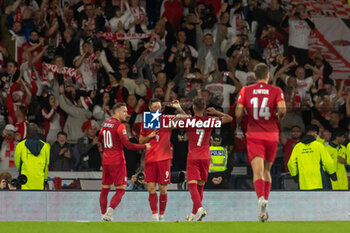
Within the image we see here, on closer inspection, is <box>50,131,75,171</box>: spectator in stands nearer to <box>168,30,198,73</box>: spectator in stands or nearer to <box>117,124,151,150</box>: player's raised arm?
<box>117,124,151,150</box>: player's raised arm

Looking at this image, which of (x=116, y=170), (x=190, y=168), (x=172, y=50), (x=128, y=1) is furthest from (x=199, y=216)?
(x=128, y=1)

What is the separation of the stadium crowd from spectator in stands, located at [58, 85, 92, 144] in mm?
20

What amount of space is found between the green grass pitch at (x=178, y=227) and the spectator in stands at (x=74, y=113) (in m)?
4.36

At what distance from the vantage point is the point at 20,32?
16547 millimetres

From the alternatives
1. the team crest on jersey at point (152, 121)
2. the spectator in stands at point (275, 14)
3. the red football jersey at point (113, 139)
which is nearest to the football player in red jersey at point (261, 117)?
the red football jersey at point (113, 139)

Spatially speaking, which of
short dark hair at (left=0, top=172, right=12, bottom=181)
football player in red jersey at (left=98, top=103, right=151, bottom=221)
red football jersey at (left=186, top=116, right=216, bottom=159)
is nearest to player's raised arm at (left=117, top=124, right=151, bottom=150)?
football player in red jersey at (left=98, top=103, right=151, bottom=221)

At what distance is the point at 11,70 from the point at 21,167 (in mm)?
3777

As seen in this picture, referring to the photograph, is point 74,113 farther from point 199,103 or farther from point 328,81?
point 328,81

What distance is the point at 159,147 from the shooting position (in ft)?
36.1

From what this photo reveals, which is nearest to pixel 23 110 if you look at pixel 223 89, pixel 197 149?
pixel 223 89

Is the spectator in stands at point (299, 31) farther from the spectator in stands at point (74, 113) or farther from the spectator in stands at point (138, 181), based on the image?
the spectator in stands at point (138, 181)

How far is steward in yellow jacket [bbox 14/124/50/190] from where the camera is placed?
12289 millimetres

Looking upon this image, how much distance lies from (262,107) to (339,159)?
481cm

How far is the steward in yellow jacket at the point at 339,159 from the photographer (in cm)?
1284
